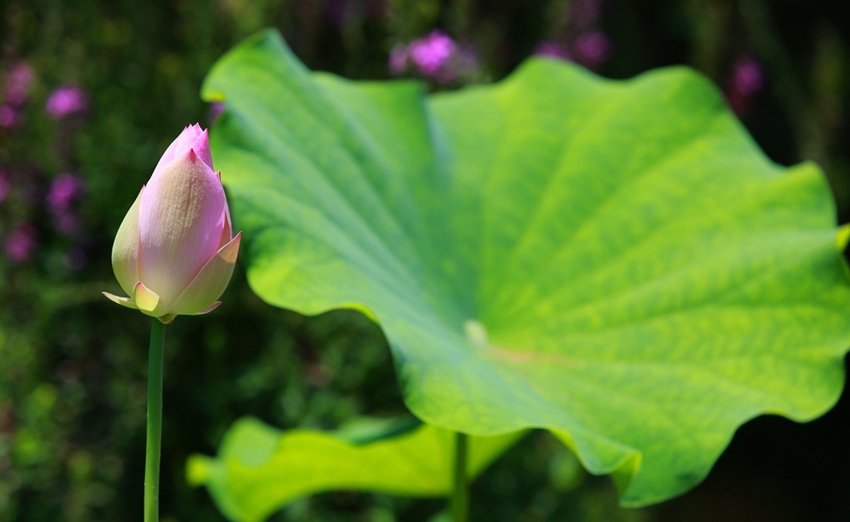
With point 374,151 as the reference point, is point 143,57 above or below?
below

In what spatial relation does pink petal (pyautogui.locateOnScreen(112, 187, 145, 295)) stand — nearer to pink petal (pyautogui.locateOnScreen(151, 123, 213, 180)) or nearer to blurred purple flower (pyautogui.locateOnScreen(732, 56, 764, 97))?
pink petal (pyautogui.locateOnScreen(151, 123, 213, 180))

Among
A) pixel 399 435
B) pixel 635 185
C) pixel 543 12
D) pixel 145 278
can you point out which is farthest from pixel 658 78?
pixel 543 12

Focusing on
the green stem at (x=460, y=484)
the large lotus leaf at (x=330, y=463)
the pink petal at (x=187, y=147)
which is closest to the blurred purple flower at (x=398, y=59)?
the large lotus leaf at (x=330, y=463)

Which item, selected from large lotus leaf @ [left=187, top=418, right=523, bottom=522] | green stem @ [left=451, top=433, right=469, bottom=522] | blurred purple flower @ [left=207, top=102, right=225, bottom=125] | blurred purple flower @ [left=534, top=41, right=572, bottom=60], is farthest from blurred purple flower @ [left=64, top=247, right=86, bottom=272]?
blurred purple flower @ [left=534, top=41, right=572, bottom=60]

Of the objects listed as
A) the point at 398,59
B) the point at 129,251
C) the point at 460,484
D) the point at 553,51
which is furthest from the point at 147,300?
the point at 553,51

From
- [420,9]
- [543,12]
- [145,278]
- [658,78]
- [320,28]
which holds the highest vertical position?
[145,278]

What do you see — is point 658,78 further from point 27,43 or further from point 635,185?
point 27,43

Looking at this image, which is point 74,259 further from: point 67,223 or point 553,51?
point 553,51
